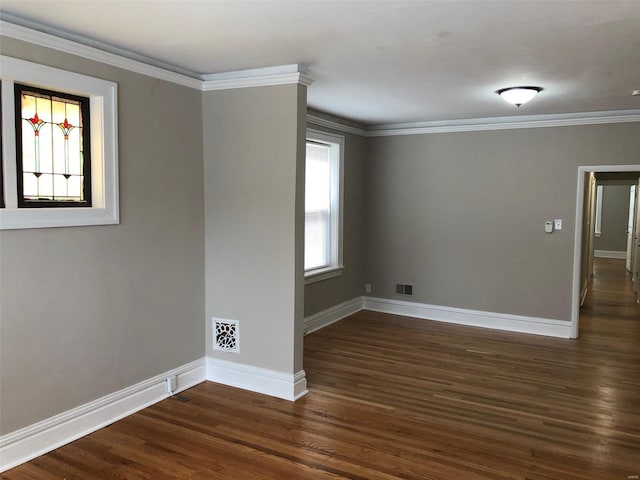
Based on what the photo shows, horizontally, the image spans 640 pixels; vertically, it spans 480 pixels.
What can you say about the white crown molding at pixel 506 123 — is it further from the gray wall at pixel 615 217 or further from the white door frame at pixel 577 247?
the gray wall at pixel 615 217

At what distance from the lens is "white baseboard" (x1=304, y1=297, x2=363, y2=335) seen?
5727 millimetres

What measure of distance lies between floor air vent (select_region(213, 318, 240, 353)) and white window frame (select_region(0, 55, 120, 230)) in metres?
1.24

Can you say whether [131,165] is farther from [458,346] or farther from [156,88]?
[458,346]

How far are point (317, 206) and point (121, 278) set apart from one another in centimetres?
296

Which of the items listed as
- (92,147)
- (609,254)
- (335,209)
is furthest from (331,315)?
(609,254)

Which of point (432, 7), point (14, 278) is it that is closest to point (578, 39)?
point (432, 7)

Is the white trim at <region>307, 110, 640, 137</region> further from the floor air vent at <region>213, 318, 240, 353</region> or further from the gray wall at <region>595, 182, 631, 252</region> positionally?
the gray wall at <region>595, 182, 631, 252</region>

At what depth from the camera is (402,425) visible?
3410 mm

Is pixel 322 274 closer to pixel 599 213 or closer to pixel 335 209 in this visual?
pixel 335 209

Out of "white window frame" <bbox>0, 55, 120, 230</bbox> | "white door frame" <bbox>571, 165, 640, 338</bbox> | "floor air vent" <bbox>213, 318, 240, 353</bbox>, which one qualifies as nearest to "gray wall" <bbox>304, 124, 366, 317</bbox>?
"floor air vent" <bbox>213, 318, 240, 353</bbox>

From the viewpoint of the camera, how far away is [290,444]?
3.12 meters

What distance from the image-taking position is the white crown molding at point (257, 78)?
364 centimetres

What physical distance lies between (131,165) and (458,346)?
366cm

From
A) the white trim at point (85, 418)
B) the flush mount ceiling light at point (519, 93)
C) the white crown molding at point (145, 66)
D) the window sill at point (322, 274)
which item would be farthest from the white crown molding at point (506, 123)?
the white trim at point (85, 418)
